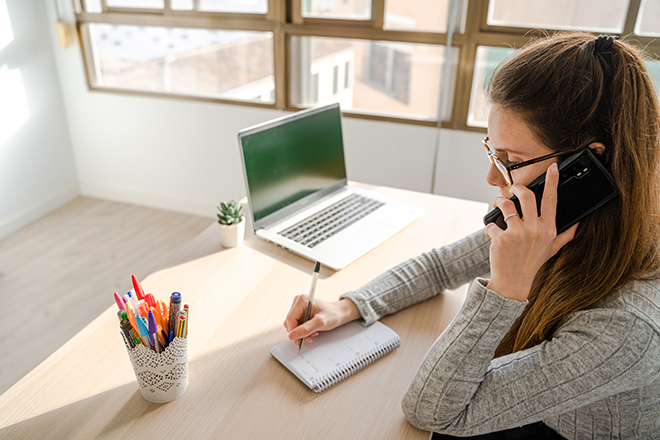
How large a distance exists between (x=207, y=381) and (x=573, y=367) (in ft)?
1.90

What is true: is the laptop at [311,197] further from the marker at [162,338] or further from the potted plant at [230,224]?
the marker at [162,338]

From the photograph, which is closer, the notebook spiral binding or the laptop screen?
the notebook spiral binding

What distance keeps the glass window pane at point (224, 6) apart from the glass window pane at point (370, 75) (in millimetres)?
261

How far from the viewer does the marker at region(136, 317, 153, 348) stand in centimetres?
74

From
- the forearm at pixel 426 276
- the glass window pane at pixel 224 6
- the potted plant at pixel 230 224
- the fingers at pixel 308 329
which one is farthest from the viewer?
the glass window pane at pixel 224 6

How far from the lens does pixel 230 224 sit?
1.24 meters

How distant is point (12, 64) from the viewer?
8.88 ft

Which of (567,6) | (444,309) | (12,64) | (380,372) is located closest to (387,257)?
(444,309)

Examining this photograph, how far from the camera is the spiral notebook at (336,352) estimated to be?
85 cm

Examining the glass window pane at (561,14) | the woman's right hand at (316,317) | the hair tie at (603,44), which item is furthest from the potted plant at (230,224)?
the glass window pane at (561,14)

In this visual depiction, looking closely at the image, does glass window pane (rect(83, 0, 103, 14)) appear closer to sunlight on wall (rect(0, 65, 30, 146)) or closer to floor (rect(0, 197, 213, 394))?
sunlight on wall (rect(0, 65, 30, 146))

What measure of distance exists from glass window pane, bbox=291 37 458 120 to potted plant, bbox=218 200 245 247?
61.8 inches

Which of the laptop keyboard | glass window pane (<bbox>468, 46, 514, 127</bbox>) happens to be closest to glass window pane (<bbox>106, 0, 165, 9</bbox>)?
glass window pane (<bbox>468, 46, 514, 127</bbox>)

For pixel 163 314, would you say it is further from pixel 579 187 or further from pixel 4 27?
pixel 4 27
